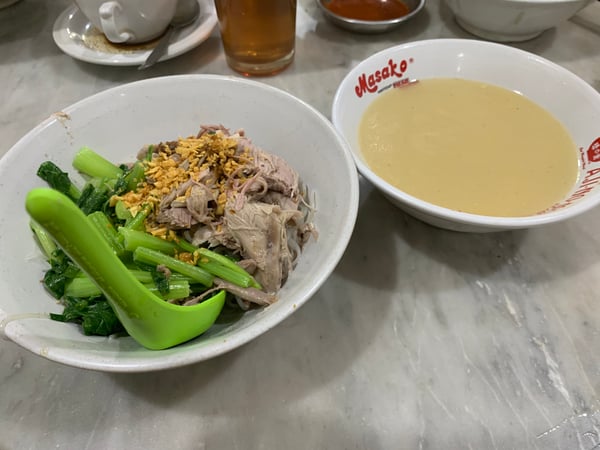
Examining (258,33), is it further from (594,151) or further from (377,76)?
(594,151)

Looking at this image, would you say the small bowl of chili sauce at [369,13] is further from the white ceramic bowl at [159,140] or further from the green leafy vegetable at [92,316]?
the green leafy vegetable at [92,316]

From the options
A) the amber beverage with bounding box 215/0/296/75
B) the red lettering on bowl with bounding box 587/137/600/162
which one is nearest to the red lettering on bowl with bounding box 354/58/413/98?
the amber beverage with bounding box 215/0/296/75

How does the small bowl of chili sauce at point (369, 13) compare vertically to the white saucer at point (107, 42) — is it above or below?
below

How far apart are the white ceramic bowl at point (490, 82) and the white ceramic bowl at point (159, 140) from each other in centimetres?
9

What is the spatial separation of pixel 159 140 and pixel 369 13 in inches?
41.1

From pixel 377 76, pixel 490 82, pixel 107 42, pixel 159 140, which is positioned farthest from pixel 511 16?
pixel 107 42

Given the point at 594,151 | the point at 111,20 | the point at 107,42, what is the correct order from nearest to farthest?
1. the point at 594,151
2. the point at 111,20
3. the point at 107,42

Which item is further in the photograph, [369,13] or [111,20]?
[369,13]

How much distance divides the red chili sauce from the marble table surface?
899mm

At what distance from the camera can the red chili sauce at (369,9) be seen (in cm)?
163

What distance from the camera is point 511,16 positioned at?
1405mm

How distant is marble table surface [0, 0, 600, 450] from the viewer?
76 cm

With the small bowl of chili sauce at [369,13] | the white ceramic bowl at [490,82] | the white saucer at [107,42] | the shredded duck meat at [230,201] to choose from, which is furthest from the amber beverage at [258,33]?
the shredded duck meat at [230,201]

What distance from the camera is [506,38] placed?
154 centimetres
